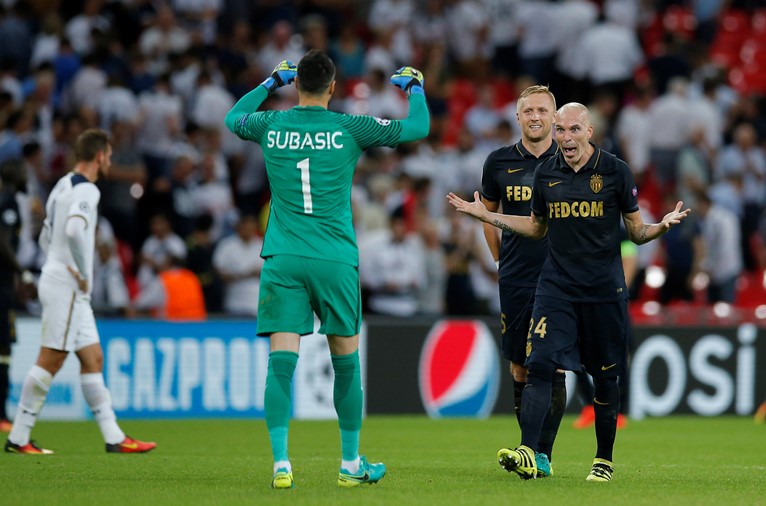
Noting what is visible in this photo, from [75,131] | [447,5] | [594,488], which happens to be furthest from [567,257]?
[447,5]

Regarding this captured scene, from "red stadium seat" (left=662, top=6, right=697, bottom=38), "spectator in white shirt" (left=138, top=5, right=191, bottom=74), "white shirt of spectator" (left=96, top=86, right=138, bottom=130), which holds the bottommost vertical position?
"white shirt of spectator" (left=96, top=86, right=138, bottom=130)

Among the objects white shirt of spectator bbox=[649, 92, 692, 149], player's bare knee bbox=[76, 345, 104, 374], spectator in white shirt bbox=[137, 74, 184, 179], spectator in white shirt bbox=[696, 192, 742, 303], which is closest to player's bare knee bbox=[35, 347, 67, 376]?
player's bare knee bbox=[76, 345, 104, 374]

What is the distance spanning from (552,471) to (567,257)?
1643 mm

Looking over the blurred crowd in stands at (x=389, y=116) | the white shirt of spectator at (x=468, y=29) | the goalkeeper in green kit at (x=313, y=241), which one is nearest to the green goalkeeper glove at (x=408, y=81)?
the goalkeeper in green kit at (x=313, y=241)

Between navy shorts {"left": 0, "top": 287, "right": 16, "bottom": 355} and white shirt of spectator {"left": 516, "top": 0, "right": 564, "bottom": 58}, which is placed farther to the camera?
white shirt of spectator {"left": 516, "top": 0, "right": 564, "bottom": 58}

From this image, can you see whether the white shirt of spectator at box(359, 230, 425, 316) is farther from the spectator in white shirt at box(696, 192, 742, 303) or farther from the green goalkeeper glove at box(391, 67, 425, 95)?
the green goalkeeper glove at box(391, 67, 425, 95)

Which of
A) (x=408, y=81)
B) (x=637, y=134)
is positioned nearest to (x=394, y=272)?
(x=637, y=134)

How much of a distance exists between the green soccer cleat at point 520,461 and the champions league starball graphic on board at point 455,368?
8341 mm

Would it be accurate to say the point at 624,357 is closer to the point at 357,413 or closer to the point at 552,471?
the point at 552,471

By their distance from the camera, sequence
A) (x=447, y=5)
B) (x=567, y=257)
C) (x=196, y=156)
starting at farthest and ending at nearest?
1. (x=447, y=5)
2. (x=196, y=156)
3. (x=567, y=257)

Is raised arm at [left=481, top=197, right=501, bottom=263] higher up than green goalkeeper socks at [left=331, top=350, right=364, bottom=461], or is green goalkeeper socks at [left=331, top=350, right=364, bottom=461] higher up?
raised arm at [left=481, top=197, right=501, bottom=263]

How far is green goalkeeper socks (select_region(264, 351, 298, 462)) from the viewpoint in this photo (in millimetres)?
8023

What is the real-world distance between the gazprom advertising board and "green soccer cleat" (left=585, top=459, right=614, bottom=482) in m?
7.84

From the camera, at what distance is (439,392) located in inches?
669
